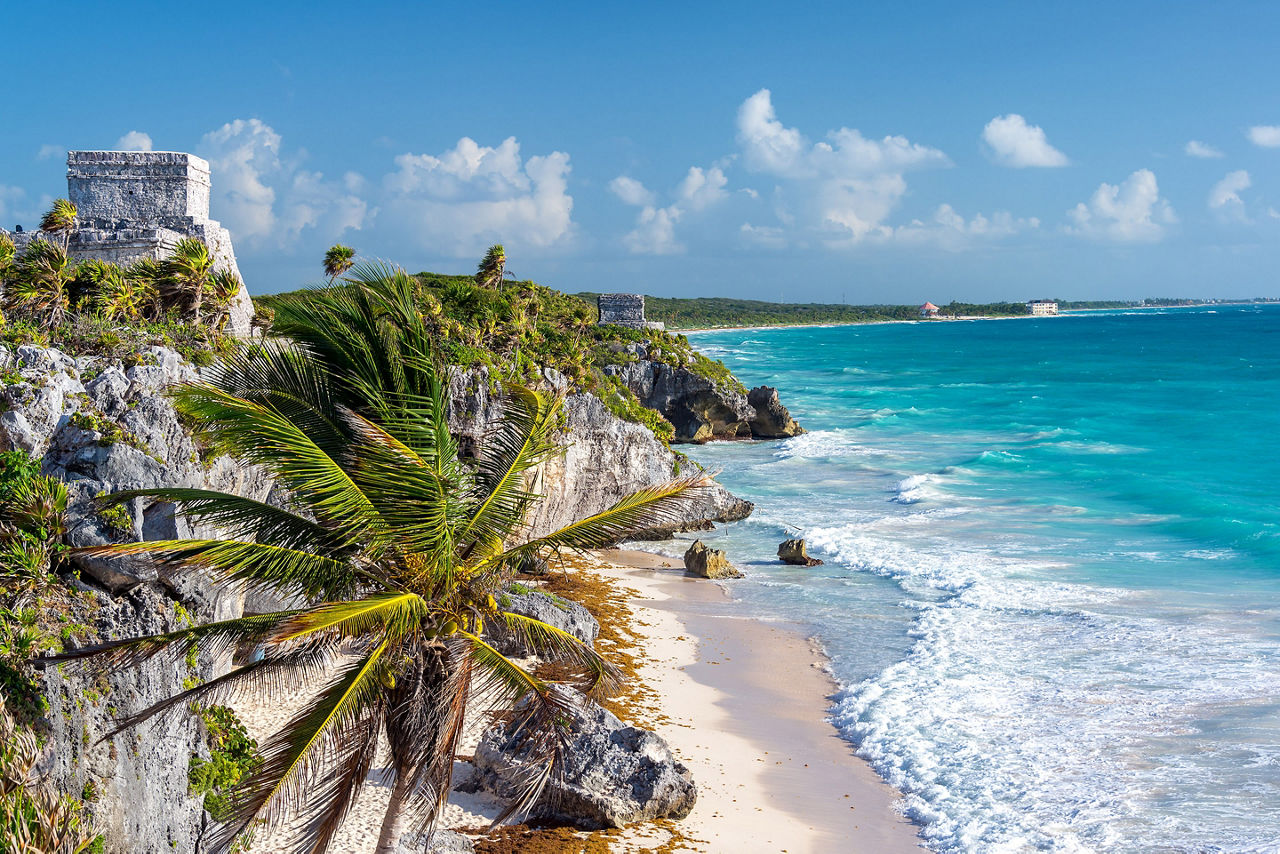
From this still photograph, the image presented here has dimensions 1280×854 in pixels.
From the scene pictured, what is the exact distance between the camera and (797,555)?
891 inches

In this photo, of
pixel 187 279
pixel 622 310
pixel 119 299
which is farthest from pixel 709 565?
pixel 622 310

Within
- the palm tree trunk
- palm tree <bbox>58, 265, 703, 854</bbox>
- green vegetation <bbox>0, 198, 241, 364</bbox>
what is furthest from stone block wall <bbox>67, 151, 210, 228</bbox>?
the palm tree trunk

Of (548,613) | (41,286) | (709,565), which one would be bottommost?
(709,565)

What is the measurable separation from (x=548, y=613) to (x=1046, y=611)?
33.7ft

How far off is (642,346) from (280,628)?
4401 cm

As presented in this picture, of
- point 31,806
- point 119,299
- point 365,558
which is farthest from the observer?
point 119,299

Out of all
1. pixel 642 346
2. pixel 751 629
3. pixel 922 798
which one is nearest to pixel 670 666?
pixel 751 629

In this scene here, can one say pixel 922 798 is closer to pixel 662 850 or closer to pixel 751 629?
pixel 662 850

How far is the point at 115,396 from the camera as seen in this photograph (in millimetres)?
10188

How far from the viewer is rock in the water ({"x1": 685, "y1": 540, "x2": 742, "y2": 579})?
21609 millimetres

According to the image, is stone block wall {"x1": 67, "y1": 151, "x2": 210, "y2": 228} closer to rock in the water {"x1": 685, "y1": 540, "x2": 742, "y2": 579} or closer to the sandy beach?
rock in the water {"x1": 685, "y1": 540, "x2": 742, "y2": 579}

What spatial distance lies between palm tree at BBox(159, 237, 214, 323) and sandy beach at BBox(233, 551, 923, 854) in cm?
1037

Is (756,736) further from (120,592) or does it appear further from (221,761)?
(120,592)

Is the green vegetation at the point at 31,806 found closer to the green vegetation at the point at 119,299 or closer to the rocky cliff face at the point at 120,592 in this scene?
the rocky cliff face at the point at 120,592
